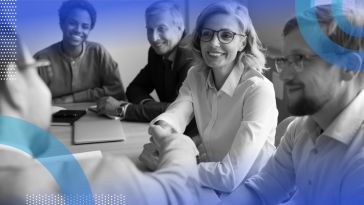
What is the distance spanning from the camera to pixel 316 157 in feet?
1.66

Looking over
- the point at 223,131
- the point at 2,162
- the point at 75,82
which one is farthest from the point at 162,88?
the point at 2,162

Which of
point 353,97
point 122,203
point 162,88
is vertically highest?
point 353,97

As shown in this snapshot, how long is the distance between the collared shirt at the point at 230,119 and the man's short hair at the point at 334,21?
0.74 ft

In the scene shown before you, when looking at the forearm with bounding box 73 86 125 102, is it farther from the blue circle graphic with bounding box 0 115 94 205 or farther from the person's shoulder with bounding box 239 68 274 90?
the blue circle graphic with bounding box 0 115 94 205

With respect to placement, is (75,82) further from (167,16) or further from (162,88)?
(167,16)

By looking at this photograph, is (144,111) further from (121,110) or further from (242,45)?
(242,45)

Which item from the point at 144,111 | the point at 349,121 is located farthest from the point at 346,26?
the point at 144,111

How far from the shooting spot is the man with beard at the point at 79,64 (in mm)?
780

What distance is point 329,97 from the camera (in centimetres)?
47

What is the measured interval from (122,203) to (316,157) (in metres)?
0.28

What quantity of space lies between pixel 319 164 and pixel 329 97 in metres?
0.10

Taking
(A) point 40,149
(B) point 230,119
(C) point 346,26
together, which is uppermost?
(C) point 346,26

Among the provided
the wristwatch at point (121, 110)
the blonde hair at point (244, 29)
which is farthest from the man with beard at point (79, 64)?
the blonde hair at point (244, 29)

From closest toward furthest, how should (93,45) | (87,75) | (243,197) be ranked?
1. (243,197)
2. (93,45)
3. (87,75)
